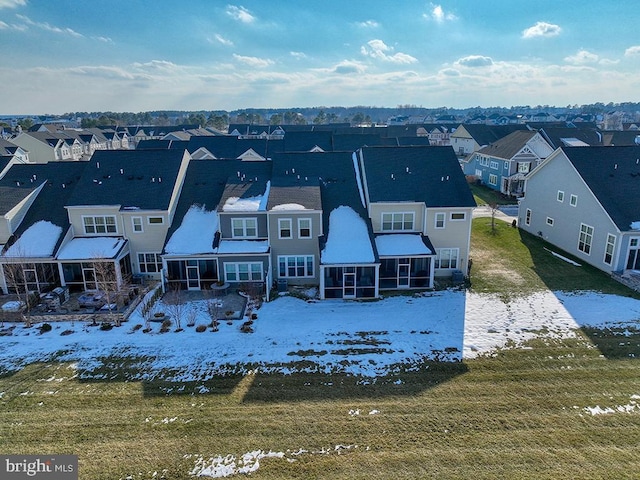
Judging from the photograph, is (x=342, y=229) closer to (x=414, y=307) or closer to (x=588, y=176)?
(x=414, y=307)

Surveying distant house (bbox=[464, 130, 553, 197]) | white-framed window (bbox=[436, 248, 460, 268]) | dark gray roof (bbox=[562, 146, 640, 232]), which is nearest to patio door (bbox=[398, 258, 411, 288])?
white-framed window (bbox=[436, 248, 460, 268])

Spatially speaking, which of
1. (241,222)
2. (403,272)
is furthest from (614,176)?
(241,222)

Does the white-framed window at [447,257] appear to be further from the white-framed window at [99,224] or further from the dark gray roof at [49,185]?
the dark gray roof at [49,185]

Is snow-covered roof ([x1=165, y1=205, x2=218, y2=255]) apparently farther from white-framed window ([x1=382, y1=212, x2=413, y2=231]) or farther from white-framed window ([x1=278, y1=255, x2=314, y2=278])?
white-framed window ([x1=382, y1=212, x2=413, y2=231])

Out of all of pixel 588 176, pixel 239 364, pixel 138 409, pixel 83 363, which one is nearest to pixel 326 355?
pixel 239 364

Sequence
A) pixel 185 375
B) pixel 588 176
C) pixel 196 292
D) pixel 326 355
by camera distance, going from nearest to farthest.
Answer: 1. pixel 185 375
2. pixel 326 355
3. pixel 196 292
4. pixel 588 176

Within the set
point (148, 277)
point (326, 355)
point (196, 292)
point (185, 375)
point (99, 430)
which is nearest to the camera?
point (99, 430)

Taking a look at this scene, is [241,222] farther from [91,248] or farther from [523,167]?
[523,167]
